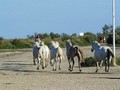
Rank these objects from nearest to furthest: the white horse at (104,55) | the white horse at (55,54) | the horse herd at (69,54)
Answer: the white horse at (104,55) < the horse herd at (69,54) < the white horse at (55,54)

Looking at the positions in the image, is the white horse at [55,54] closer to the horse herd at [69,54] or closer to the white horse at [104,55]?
the horse herd at [69,54]

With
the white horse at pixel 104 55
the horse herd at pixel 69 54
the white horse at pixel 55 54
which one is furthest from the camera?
the white horse at pixel 55 54

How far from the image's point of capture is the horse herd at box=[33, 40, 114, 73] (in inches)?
1194

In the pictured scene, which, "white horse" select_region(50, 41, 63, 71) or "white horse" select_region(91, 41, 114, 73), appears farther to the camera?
"white horse" select_region(50, 41, 63, 71)

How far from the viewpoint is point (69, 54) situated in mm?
32125

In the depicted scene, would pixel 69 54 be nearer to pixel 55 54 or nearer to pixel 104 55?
pixel 55 54

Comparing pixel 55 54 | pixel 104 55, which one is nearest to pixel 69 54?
pixel 55 54

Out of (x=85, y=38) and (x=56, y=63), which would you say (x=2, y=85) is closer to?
(x=56, y=63)

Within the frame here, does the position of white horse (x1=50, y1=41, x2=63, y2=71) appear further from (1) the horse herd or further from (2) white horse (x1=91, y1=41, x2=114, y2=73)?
(2) white horse (x1=91, y1=41, x2=114, y2=73)

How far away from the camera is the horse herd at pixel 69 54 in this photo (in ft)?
99.5

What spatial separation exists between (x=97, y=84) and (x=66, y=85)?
51.9 inches

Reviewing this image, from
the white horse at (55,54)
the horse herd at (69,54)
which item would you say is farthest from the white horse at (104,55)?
the white horse at (55,54)

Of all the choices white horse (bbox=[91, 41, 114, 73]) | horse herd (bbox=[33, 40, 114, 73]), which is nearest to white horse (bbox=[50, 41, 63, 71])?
horse herd (bbox=[33, 40, 114, 73])

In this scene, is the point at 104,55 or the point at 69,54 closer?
the point at 104,55
